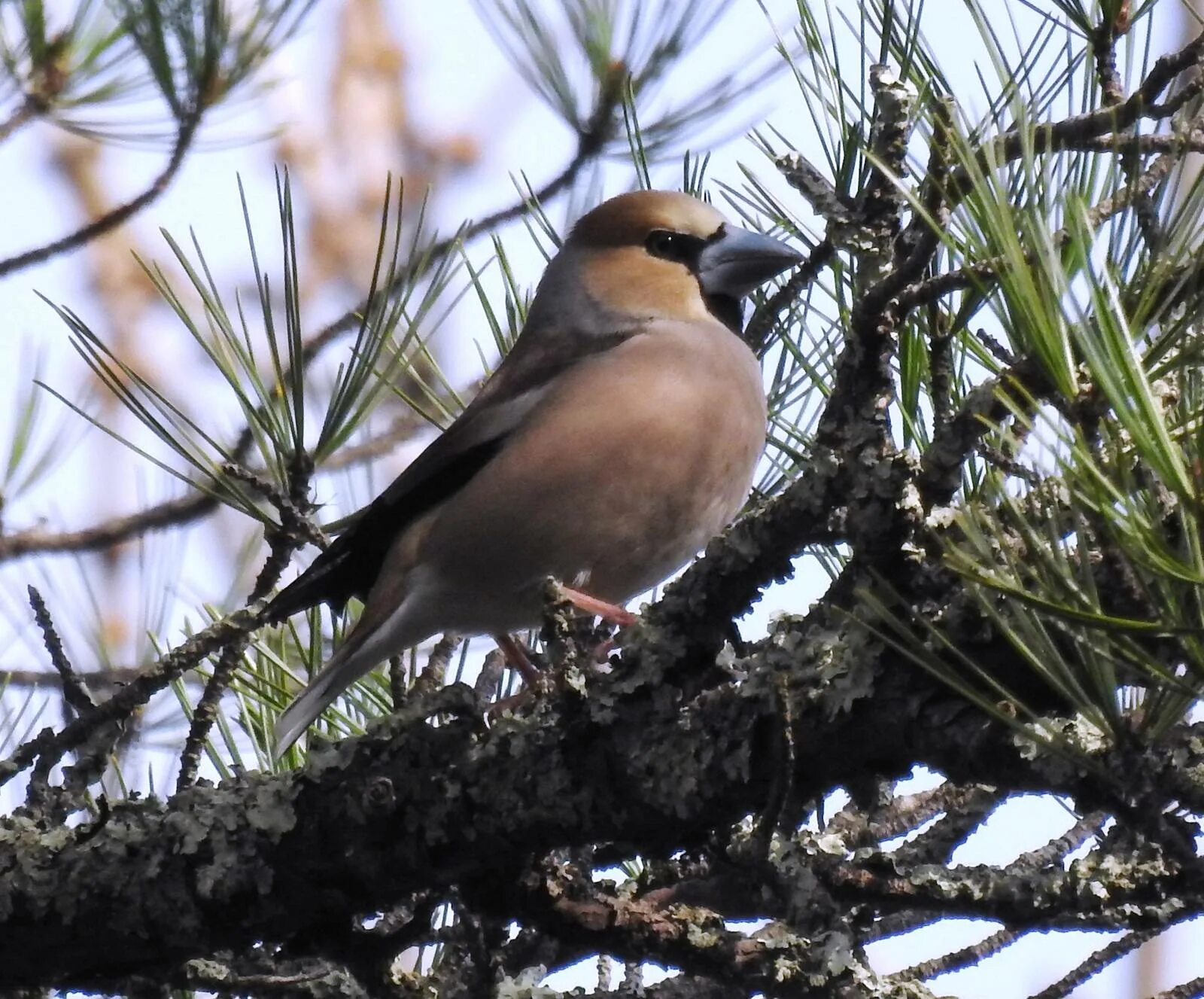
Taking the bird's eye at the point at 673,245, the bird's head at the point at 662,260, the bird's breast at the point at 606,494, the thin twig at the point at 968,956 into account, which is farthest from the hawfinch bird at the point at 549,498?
the thin twig at the point at 968,956

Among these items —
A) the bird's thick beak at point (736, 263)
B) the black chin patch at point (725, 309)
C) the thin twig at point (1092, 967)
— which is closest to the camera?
the thin twig at point (1092, 967)

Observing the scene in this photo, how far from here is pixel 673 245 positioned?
3.48 m

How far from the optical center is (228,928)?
1944mm

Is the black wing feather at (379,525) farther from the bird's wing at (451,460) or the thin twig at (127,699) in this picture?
the thin twig at (127,699)

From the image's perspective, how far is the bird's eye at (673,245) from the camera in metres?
3.44

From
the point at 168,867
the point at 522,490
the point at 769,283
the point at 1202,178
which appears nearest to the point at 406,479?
the point at 522,490

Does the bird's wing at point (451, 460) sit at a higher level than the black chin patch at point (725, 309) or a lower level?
lower

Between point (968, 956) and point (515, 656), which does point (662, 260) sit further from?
point (968, 956)

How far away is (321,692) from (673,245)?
4.56 ft

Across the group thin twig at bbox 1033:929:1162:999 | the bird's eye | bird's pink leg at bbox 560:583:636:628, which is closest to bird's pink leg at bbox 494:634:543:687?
bird's pink leg at bbox 560:583:636:628

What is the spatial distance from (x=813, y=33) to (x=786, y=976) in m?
1.24

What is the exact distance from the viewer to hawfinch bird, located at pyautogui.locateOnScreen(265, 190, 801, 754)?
2717mm

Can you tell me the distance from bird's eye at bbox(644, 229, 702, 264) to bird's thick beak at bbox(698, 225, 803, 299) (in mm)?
40

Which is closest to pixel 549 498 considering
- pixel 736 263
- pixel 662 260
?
pixel 736 263
